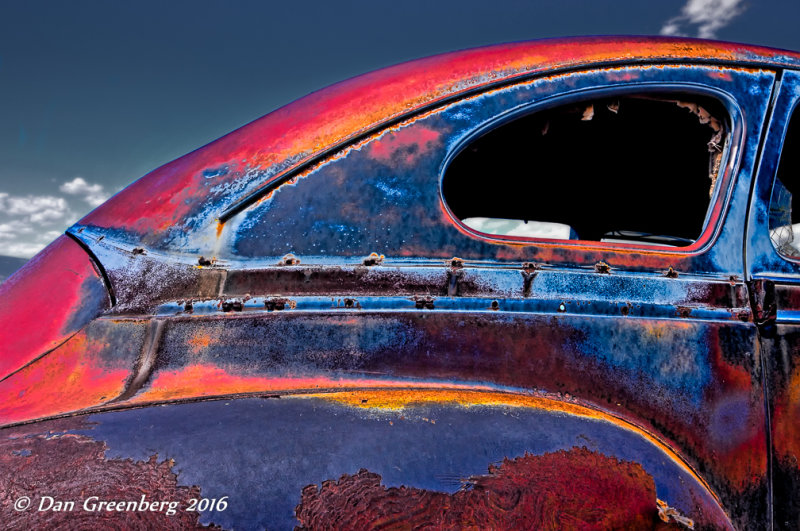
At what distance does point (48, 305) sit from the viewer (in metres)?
1.28

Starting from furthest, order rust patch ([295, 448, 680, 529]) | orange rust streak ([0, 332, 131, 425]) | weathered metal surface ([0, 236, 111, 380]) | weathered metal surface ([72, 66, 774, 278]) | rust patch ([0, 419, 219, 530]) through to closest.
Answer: weathered metal surface ([72, 66, 774, 278]) < weathered metal surface ([0, 236, 111, 380]) < orange rust streak ([0, 332, 131, 425]) < rust patch ([295, 448, 680, 529]) < rust patch ([0, 419, 219, 530])

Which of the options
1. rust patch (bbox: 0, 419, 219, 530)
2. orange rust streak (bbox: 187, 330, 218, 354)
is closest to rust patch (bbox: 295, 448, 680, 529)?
rust patch (bbox: 0, 419, 219, 530)

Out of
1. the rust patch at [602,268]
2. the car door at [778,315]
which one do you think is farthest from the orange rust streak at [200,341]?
the car door at [778,315]

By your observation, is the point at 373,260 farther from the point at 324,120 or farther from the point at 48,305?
the point at 48,305

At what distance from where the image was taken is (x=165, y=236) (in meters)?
1.33

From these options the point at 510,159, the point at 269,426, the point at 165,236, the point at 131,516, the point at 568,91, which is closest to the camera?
the point at 131,516

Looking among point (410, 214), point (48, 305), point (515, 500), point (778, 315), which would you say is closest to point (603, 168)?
point (778, 315)

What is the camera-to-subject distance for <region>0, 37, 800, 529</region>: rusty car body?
0.98 meters

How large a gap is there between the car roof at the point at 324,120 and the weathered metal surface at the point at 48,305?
0.14 metres

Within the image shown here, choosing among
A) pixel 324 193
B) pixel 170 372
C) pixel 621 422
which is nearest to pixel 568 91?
pixel 324 193

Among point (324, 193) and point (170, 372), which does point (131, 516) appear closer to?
point (170, 372)

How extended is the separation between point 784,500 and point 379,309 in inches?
50.2

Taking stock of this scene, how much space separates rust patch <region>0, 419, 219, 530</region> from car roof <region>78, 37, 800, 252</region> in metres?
0.55

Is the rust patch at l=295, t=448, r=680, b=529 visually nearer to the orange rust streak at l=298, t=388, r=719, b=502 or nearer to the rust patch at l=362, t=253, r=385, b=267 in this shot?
the orange rust streak at l=298, t=388, r=719, b=502
